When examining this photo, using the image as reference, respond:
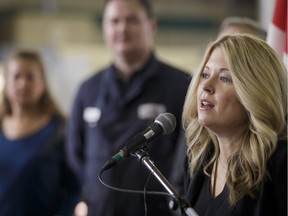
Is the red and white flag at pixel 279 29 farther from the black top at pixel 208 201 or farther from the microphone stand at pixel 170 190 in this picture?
the microphone stand at pixel 170 190

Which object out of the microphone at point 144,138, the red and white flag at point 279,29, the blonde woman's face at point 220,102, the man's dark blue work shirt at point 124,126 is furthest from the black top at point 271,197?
the man's dark blue work shirt at point 124,126

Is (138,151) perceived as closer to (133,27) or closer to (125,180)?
(125,180)

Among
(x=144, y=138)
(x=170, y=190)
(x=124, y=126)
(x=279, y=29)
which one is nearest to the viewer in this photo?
(x=170, y=190)

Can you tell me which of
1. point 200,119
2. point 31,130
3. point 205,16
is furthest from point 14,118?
Answer: point 205,16

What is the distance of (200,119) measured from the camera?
176 centimetres

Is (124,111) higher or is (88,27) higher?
(124,111)

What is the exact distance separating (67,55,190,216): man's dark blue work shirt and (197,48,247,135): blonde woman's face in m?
0.83

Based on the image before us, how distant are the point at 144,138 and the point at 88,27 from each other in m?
8.49

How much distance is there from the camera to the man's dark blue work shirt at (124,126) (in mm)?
2684

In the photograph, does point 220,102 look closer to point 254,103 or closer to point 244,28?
point 254,103

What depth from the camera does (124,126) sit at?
2.79m

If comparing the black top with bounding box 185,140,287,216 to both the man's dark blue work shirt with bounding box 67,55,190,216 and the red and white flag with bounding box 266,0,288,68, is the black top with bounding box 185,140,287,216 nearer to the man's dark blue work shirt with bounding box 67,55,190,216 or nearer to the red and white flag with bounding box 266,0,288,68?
the red and white flag with bounding box 266,0,288,68

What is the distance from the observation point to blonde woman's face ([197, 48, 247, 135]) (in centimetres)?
175

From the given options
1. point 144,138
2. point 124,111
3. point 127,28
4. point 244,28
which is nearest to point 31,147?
point 124,111
